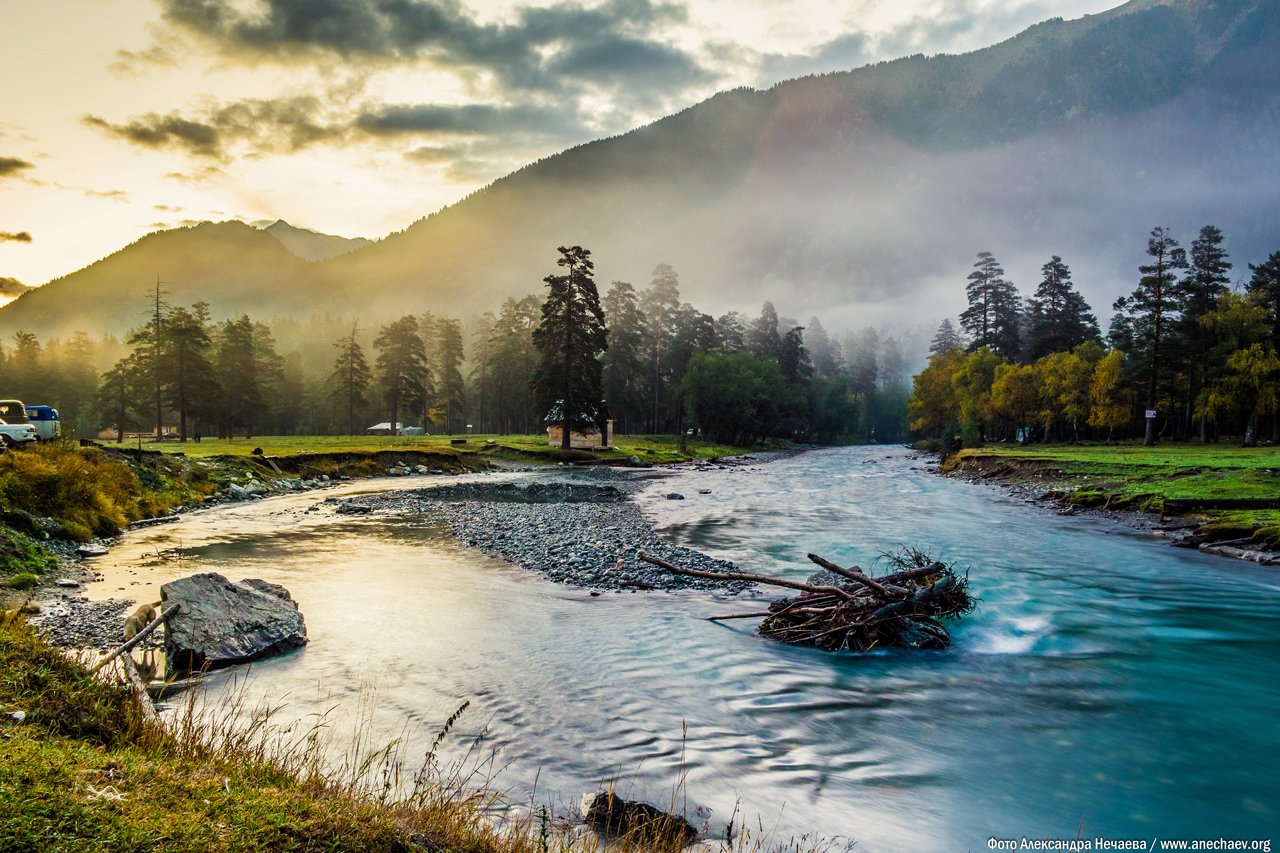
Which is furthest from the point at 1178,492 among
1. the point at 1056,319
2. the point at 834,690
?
the point at 1056,319

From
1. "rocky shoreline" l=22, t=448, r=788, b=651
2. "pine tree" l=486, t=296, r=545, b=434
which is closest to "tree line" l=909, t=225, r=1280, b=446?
"rocky shoreline" l=22, t=448, r=788, b=651

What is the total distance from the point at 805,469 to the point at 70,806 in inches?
2414

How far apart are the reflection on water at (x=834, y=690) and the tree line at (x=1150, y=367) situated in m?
50.0

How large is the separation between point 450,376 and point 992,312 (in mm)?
83300

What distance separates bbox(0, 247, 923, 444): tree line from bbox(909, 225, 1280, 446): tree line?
97.1 feet

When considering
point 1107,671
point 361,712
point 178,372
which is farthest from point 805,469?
point 178,372

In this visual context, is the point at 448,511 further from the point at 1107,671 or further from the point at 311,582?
the point at 1107,671

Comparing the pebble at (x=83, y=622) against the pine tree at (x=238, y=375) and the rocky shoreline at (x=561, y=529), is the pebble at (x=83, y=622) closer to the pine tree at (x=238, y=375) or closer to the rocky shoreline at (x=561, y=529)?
the rocky shoreline at (x=561, y=529)

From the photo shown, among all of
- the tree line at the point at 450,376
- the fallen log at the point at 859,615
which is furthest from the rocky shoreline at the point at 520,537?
the tree line at the point at 450,376

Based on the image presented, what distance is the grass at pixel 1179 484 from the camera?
22516mm

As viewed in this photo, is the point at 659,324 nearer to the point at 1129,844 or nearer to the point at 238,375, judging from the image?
the point at 238,375

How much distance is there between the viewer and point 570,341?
60.0 m

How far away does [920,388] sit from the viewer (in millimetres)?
86688

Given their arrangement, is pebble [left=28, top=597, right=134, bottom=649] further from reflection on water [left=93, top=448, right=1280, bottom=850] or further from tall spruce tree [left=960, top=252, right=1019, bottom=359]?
tall spruce tree [left=960, top=252, right=1019, bottom=359]
